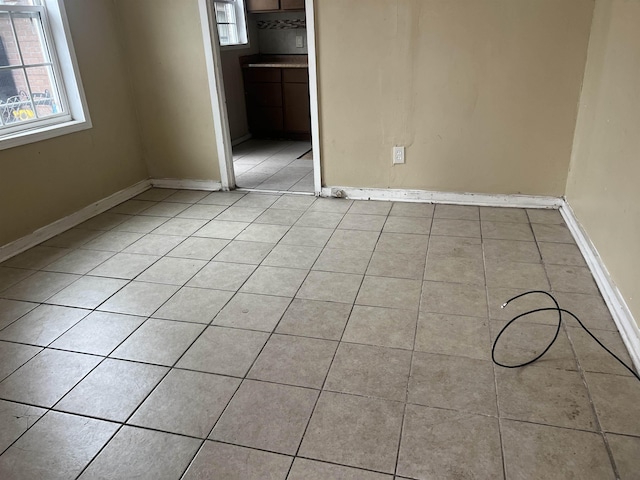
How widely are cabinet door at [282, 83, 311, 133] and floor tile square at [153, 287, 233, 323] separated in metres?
3.65

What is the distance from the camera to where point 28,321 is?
2297mm

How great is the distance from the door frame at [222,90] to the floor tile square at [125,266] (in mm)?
1324

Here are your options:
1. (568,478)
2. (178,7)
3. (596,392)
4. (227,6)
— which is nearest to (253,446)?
(568,478)

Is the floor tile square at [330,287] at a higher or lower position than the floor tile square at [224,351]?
higher

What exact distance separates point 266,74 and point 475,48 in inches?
120

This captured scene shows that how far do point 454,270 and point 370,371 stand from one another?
98 centimetres

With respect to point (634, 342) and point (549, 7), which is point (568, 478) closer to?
point (634, 342)

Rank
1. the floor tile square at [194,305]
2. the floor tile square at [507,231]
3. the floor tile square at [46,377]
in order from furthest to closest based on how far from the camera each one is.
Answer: the floor tile square at [507,231] < the floor tile square at [194,305] < the floor tile square at [46,377]

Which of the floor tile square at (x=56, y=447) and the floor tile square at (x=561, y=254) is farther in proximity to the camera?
the floor tile square at (x=561, y=254)

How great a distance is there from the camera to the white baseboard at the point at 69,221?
3013mm

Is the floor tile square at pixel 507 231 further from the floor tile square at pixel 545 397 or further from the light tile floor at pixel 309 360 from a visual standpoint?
the floor tile square at pixel 545 397

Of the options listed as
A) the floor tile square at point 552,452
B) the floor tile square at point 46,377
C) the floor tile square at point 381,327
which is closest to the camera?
the floor tile square at point 552,452

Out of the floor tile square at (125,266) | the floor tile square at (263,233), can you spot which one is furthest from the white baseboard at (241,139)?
the floor tile square at (125,266)

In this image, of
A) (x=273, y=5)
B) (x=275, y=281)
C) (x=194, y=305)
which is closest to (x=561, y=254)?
(x=275, y=281)
